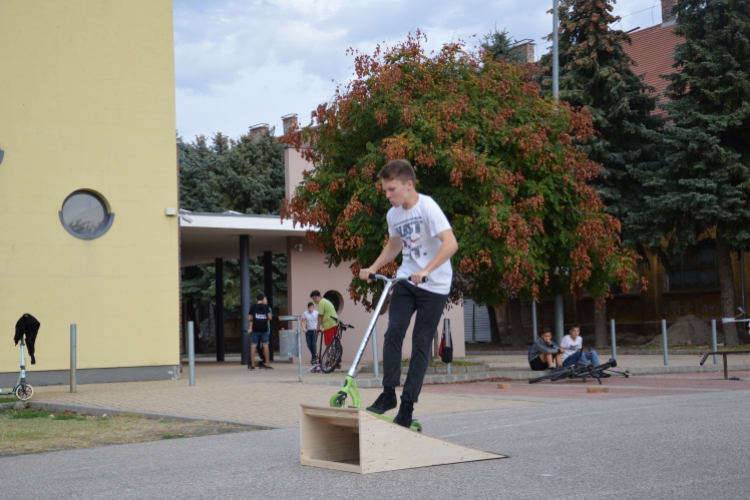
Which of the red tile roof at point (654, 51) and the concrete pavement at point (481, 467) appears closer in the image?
the concrete pavement at point (481, 467)

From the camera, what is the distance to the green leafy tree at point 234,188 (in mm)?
41094

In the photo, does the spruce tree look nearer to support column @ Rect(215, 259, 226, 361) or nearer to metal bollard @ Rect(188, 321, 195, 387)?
support column @ Rect(215, 259, 226, 361)

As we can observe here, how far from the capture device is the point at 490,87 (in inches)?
715

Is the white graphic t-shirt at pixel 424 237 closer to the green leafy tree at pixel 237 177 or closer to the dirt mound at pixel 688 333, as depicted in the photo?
the dirt mound at pixel 688 333

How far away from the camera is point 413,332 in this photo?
668 centimetres

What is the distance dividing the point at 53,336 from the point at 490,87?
9.44m

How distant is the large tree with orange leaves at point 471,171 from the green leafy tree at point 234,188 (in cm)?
2217

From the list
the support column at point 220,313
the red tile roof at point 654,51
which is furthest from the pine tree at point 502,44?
the support column at point 220,313

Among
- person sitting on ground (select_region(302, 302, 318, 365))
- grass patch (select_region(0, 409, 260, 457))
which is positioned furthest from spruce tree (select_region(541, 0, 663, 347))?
grass patch (select_region(0, 409, 260, 457))

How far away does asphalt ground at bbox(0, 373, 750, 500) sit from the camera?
523 cm

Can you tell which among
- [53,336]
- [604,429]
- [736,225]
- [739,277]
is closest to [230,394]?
[53,336]

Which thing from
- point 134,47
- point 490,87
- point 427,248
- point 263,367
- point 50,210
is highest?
point 134,47

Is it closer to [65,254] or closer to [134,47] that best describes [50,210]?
[65,254]

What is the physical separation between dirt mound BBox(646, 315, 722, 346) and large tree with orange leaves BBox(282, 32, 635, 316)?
15324 millimetres
